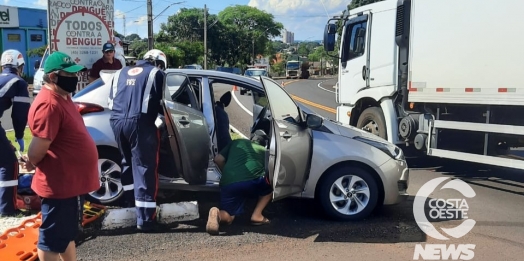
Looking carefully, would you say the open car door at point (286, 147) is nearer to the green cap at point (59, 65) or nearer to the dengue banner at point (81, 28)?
the green cap at point (59, 65)

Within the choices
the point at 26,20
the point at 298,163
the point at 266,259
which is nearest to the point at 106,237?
the point at 266,259

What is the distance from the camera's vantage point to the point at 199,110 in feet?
19.8

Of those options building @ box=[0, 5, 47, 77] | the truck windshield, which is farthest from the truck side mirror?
the truck windshield

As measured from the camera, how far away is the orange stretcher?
4.71 metres

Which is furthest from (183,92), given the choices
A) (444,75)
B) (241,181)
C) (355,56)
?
(355,56)

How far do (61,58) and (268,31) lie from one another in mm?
106856

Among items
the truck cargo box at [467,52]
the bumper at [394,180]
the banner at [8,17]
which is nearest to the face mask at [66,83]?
the bumper at [394,180]

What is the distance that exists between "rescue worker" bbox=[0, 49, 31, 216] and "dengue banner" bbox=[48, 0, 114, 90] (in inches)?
69.5

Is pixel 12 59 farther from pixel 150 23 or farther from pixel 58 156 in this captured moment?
pixel 150 23

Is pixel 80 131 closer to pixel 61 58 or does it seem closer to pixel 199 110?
pixel 61 58

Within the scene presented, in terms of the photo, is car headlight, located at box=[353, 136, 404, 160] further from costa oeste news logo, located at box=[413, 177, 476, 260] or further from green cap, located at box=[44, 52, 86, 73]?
green cap, located at box=[44, 52, 86, 73]

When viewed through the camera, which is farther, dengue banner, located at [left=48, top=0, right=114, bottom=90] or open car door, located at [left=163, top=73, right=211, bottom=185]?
dengue banner, located at [left=48, top=0, right=114, bottom=90]

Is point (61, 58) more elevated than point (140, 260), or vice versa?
point (61, 58)

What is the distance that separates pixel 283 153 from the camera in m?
5.58
